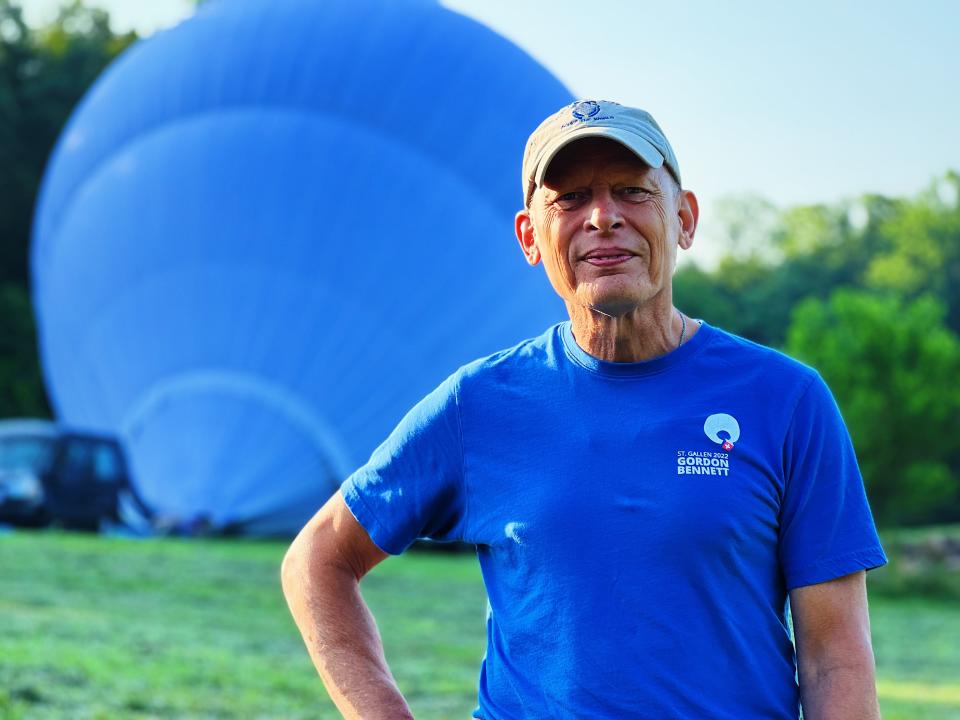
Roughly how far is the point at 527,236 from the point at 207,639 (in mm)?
6487

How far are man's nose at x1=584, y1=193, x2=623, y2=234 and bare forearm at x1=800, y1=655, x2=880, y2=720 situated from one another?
727 mm

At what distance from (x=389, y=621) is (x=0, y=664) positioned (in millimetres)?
3874

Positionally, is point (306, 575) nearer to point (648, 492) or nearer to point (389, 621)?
point (648, 492)

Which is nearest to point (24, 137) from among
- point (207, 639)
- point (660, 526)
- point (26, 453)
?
point (26, 453)

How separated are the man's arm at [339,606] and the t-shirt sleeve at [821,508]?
67 centimetres

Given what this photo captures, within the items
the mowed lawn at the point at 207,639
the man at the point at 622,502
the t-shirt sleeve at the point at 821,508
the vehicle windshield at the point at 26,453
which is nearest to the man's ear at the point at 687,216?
the man at the point at 622,502

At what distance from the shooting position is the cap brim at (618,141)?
209 cm

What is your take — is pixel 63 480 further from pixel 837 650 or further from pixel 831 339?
pixel 831 339

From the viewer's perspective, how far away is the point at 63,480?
60.3 feet

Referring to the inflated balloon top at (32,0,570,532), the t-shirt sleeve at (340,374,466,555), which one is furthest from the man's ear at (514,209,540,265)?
the inflated balloon top at (32,0,570,532)

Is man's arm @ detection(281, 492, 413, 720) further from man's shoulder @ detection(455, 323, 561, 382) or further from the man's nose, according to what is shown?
the man's nose

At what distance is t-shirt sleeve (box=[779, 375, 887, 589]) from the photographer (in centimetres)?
200

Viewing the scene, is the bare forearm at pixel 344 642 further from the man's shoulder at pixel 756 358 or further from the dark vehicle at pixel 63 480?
the dark vehicle at pixel 63 480

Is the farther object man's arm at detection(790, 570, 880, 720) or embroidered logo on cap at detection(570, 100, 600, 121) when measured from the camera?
embroidered logo on cap at detection(570, 100, 600, 121)
